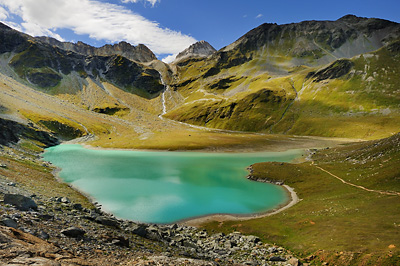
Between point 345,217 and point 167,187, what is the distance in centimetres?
4404

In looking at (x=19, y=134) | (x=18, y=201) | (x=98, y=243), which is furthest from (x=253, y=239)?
(x=19, y=134)

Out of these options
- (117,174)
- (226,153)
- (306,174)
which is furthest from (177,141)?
(306,174)

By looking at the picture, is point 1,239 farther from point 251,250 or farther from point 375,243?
point 375,243

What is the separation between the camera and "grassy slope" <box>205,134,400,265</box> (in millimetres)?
27109

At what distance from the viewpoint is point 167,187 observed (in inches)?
2552

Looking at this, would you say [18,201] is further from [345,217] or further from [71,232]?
[345,217]

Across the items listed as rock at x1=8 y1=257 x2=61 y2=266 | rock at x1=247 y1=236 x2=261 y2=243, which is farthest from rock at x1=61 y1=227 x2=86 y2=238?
rock at x1=247 y1=236 x2=261 y2=243

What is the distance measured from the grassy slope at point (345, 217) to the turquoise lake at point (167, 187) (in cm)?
844

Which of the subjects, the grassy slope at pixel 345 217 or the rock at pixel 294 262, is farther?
the rock at pixel 294 262

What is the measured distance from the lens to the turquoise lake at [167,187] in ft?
164

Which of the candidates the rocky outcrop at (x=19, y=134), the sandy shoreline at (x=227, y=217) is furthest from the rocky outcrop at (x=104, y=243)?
the rocky outcrop at (x=19, y=134)

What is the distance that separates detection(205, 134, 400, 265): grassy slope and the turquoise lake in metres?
8.44

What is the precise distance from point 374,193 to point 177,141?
116m

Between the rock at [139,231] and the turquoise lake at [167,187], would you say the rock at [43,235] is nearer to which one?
the rock at [139,231]
